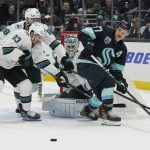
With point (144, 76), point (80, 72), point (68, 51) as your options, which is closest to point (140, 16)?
point (144, 76)

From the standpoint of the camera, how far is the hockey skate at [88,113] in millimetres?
4719

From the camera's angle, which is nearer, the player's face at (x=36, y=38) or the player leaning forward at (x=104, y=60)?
the player leaning forward at (x=104, y=60)

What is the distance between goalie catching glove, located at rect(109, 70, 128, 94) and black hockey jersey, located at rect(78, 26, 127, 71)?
4.8 inches

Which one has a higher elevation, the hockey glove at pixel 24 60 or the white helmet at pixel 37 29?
the white helmet at pixel 37 29

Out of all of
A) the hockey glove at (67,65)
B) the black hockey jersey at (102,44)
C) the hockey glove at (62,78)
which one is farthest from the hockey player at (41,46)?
the black hockey jersey at (102,44)

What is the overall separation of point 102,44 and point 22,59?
698 millimetres

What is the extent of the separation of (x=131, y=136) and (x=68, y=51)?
1475 mm

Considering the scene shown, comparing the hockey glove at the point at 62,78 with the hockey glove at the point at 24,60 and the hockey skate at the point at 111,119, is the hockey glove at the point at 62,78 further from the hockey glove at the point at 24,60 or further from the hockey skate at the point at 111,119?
the hockey skate at the point at 111,119

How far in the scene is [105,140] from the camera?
12.6 ft

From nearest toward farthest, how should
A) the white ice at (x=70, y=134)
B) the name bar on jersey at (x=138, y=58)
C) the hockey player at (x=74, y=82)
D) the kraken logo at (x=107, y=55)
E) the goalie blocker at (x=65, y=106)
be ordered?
the white ice at (x=70, y=134), the kraken logo at (x=107, y=55), the goalie blocker at (x=65, y=106), the hockey player at (x=74, y=82), the name bar on jersey at (x=138, y=58)

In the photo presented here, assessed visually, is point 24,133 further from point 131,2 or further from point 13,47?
point 131,2

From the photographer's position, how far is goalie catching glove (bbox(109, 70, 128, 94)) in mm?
4428

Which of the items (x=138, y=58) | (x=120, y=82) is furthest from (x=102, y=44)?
(x=138, y=58)

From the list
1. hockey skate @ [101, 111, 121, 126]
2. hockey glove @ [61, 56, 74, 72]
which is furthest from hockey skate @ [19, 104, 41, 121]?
hockey skate @ [101, 111, 121, 126]
